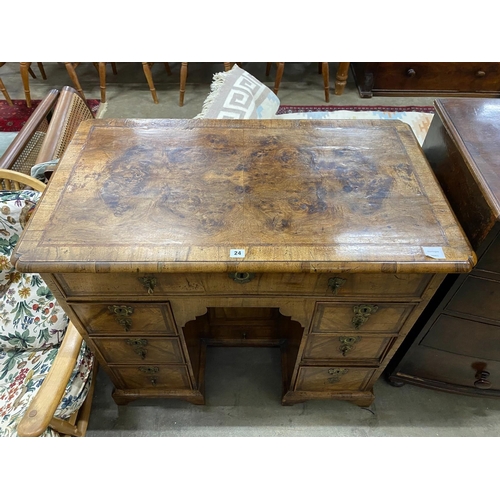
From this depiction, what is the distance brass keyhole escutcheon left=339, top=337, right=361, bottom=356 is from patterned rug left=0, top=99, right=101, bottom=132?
2.72 meters

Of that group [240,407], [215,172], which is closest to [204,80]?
[215,172]

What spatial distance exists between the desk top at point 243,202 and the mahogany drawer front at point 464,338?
1.39 ft

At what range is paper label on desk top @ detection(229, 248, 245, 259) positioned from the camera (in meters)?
0.85

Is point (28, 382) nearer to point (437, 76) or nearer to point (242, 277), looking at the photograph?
point (242, 277)

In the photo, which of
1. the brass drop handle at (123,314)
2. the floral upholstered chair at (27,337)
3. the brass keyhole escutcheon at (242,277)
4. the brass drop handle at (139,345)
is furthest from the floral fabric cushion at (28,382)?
the brass keyhole escutcheon at (242,277)

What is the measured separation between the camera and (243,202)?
38.2 inches

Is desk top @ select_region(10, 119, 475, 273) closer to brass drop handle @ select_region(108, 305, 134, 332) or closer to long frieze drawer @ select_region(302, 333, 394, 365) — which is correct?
brass drop handle @ select_region(108, 305, 134, 332)

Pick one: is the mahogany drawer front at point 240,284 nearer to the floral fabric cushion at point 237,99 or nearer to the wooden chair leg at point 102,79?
the floral fabric cushion at point 237,99

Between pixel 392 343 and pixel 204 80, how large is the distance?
2.98 m

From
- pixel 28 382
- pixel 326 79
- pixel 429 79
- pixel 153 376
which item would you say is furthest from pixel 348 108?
pixel 28 382

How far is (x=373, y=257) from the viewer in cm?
85

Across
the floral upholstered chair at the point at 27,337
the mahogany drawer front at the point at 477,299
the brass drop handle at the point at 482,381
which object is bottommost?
the brass drop handle at the point at 482,381

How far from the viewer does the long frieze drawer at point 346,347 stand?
1.14 metres

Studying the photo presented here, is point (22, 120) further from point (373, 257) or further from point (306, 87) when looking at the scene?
point (373, 257)
